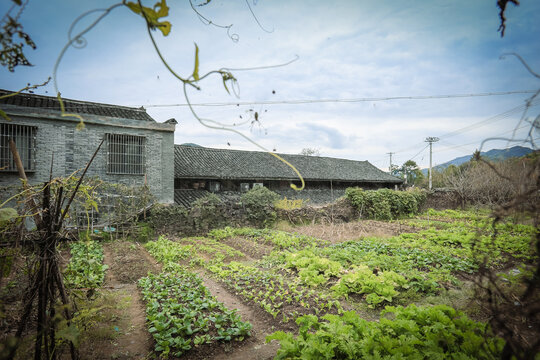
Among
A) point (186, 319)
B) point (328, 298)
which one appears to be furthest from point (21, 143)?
point (328, 298)

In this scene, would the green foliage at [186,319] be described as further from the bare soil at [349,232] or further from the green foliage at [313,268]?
the bare soil at [349,232]

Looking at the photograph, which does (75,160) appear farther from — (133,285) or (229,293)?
(229,293)

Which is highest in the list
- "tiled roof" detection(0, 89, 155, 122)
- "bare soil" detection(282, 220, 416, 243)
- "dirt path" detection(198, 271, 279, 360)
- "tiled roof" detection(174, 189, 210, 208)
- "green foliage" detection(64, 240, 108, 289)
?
"tiled roof" detection(0, 89, 155, 122)

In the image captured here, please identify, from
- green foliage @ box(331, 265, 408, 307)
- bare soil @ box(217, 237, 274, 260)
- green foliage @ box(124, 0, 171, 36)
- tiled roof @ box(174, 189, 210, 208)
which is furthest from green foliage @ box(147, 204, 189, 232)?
green foliage @ box(124, 0, 171, 36)

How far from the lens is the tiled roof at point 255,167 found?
66.3 ft

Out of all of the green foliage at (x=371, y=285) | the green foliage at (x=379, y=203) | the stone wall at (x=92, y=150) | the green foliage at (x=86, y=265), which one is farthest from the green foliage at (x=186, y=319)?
the green foliage at (x=379, y=203)

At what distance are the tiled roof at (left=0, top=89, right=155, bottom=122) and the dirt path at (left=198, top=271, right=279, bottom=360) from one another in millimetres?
13908

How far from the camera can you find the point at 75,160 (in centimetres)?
1396

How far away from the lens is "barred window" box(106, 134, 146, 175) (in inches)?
585

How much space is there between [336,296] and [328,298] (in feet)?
0.68

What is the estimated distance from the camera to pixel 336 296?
229 inches

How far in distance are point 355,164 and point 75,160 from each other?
27566mm

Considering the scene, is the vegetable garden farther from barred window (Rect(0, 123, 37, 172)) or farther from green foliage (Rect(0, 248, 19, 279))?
barred window (Rect(0, 123, 37, 172))

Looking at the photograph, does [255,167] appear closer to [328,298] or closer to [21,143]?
[21,143]
